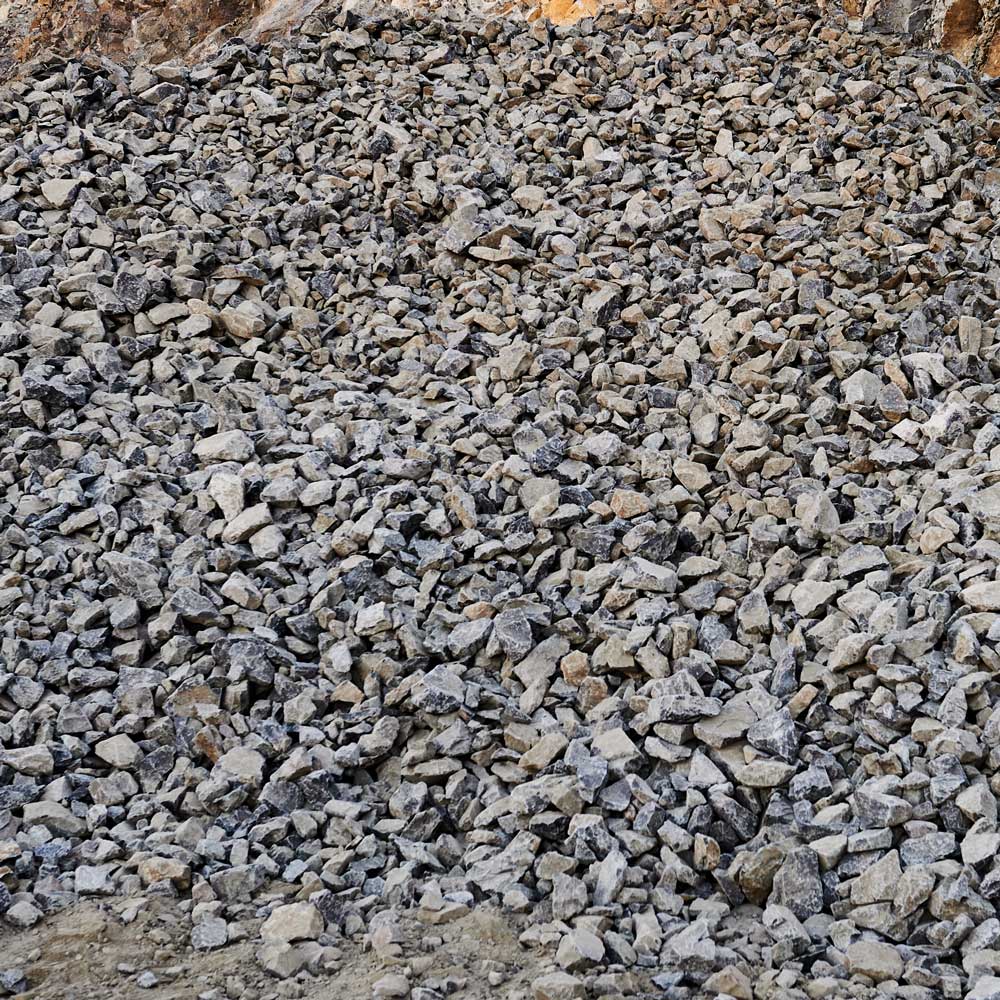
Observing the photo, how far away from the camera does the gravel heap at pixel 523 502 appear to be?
3369mm

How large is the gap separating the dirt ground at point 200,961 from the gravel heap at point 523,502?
72 millimetres

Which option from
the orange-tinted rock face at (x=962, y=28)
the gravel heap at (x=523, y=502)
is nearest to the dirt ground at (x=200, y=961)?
the gravel heap at (x=523, y=502)

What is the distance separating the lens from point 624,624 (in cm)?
419

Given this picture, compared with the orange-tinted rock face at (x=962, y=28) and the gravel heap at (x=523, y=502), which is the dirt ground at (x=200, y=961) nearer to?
the gravel heap at (x=523, y=502)

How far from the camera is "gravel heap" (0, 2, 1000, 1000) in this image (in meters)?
3.37

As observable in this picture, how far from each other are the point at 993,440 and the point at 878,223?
1.86 meters

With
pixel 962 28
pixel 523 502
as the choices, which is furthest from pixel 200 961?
pixel 962 28

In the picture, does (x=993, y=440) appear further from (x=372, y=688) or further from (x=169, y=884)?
(x=169, y=884)

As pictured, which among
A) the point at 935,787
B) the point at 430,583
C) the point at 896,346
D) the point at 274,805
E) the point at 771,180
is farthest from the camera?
the point at 771,180

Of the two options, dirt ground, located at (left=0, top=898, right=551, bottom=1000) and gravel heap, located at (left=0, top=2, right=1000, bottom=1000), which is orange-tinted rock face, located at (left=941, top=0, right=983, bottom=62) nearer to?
gravel heap, located at (left=0, top=2, right=1000, bottom=1000)

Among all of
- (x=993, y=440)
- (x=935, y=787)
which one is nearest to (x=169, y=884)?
(x=935, y=787)

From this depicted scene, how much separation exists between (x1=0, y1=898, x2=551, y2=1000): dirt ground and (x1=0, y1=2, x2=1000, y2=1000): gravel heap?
72 mm

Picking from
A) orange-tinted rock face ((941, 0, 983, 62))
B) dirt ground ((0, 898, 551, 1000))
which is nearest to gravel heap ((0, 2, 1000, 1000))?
dirt ground ((0, 898, 551, 1000))

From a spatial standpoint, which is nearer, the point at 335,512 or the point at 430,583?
the point at 430,583
